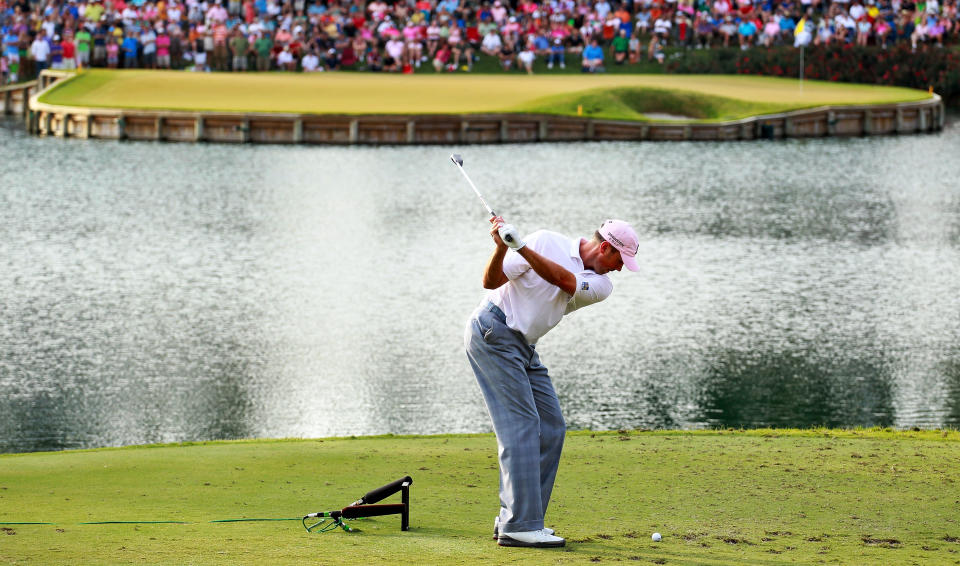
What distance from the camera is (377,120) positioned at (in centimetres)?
4422

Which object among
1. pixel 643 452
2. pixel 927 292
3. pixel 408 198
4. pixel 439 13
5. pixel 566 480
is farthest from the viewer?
pixel 439 13

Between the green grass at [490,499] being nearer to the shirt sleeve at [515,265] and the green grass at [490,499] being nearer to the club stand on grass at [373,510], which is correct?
the club stand on grass at [373,510]

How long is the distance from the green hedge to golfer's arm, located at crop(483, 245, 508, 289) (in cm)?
5059

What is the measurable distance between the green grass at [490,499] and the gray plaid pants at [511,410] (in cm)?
24

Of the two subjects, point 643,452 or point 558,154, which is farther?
point 558,154

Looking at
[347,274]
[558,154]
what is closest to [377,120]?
[558,154]

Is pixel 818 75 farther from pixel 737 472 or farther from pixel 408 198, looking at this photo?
pixel 737 472

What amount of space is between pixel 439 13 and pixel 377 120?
564 inches

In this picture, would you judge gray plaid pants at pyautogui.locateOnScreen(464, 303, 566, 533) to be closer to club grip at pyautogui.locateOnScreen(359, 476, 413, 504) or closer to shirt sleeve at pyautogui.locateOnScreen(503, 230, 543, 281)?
shirt sleeve at pyautogui.locateOnScreen(503, 230, 543, 281)

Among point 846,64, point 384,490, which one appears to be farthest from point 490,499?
point 846,64

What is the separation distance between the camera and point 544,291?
768 cm

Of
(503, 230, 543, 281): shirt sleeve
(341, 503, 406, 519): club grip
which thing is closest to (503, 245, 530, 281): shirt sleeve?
(503, 230, 543, 281): shirt sleeve

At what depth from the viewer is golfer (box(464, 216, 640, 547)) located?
767 cm

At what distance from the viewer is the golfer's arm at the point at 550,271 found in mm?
7391
